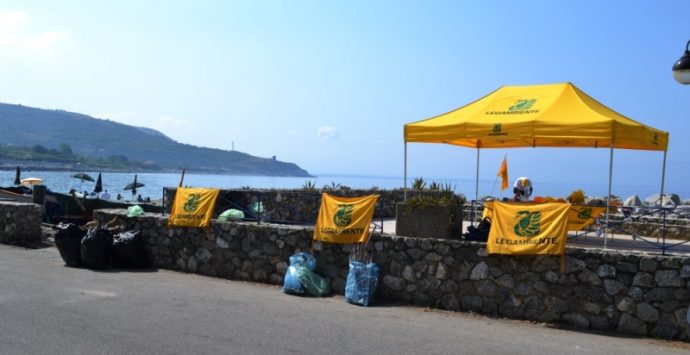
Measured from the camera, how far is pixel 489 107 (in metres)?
11.6

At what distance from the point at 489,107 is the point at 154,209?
18638 mm

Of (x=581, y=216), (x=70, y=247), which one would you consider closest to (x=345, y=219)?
(x=581, y=216)

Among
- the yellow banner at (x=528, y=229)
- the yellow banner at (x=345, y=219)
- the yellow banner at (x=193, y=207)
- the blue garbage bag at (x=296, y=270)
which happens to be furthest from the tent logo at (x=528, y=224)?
the yellow banner at (x=193, y=207)

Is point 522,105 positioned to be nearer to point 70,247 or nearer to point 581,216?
point 581,216

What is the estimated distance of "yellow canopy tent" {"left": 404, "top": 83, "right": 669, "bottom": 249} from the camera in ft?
33.0

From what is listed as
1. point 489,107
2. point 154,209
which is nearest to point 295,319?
point 489,107

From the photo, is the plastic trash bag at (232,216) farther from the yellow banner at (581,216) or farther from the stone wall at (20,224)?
the yellow banner at (581,216)

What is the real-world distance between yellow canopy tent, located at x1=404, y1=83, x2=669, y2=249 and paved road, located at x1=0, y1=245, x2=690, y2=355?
→ 311 cm

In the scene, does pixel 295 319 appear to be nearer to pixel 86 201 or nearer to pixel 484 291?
pixel 484 291

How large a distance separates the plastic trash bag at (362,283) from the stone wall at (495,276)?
36 cm

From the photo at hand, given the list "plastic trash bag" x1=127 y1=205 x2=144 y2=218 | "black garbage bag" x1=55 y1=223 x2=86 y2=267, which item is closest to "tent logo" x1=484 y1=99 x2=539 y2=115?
"plastic trash bag" x1=127 y1=205 x2=144 y2=218

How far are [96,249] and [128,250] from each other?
2.12 feet

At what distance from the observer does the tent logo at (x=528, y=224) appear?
9.29 metres

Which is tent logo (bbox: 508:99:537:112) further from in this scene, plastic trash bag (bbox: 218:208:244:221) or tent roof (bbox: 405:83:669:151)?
plastic trash bag (bbox: 218:208:244:221)
